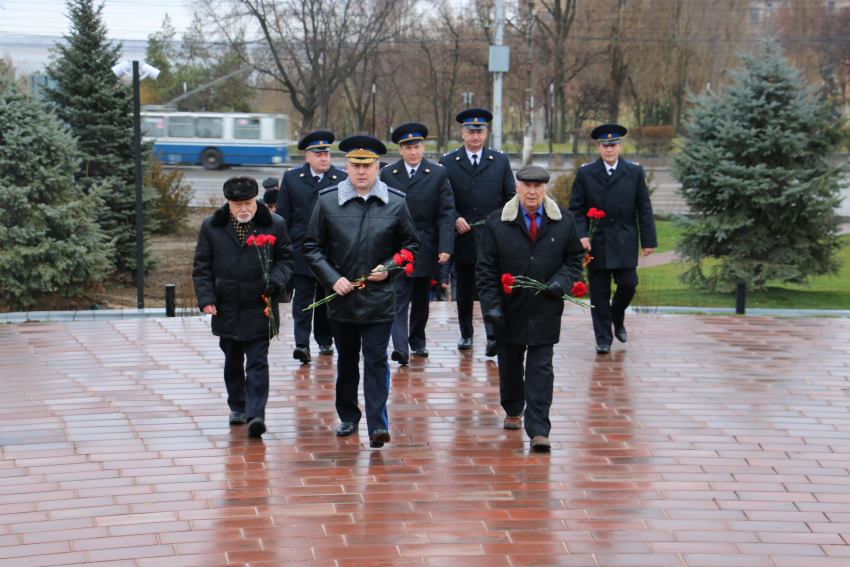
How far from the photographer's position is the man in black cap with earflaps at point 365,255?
5.14m

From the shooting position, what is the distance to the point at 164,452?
5086 millimetres

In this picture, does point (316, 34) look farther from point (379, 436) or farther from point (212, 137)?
point (379, 436)

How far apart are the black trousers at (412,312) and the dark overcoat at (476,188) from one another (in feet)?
1.50

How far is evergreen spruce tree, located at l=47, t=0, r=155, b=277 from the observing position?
46.9 feet

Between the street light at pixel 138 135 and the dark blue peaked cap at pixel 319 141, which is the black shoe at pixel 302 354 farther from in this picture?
the street light at pixel 138 135

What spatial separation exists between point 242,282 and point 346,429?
1166 millimetres

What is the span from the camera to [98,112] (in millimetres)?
14664

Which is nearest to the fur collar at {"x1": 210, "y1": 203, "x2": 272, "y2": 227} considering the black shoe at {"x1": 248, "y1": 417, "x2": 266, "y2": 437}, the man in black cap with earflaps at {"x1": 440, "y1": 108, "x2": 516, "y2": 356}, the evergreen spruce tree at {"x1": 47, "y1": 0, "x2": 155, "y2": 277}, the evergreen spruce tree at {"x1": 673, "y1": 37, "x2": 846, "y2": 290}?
the black shoe at {"x1": 248, "y1": 417, "x2": 266, "y2": 437}

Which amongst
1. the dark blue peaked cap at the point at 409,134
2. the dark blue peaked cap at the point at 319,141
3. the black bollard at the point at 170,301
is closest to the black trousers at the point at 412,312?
the dark blue peaked cap at the point at 409,134

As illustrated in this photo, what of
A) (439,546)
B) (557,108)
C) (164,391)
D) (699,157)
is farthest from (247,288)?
(557,108)

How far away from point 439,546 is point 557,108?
49316 mm

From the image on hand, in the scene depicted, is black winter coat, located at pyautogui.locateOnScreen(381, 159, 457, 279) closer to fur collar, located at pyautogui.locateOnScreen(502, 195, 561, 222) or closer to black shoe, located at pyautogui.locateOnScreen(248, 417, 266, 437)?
fur collar, located at pyautogui.locateOnScreen(502, 195, 561, 222)

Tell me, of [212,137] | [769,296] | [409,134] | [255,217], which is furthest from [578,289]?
[212,137]

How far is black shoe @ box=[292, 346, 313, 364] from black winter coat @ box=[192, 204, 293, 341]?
5.76 feet
